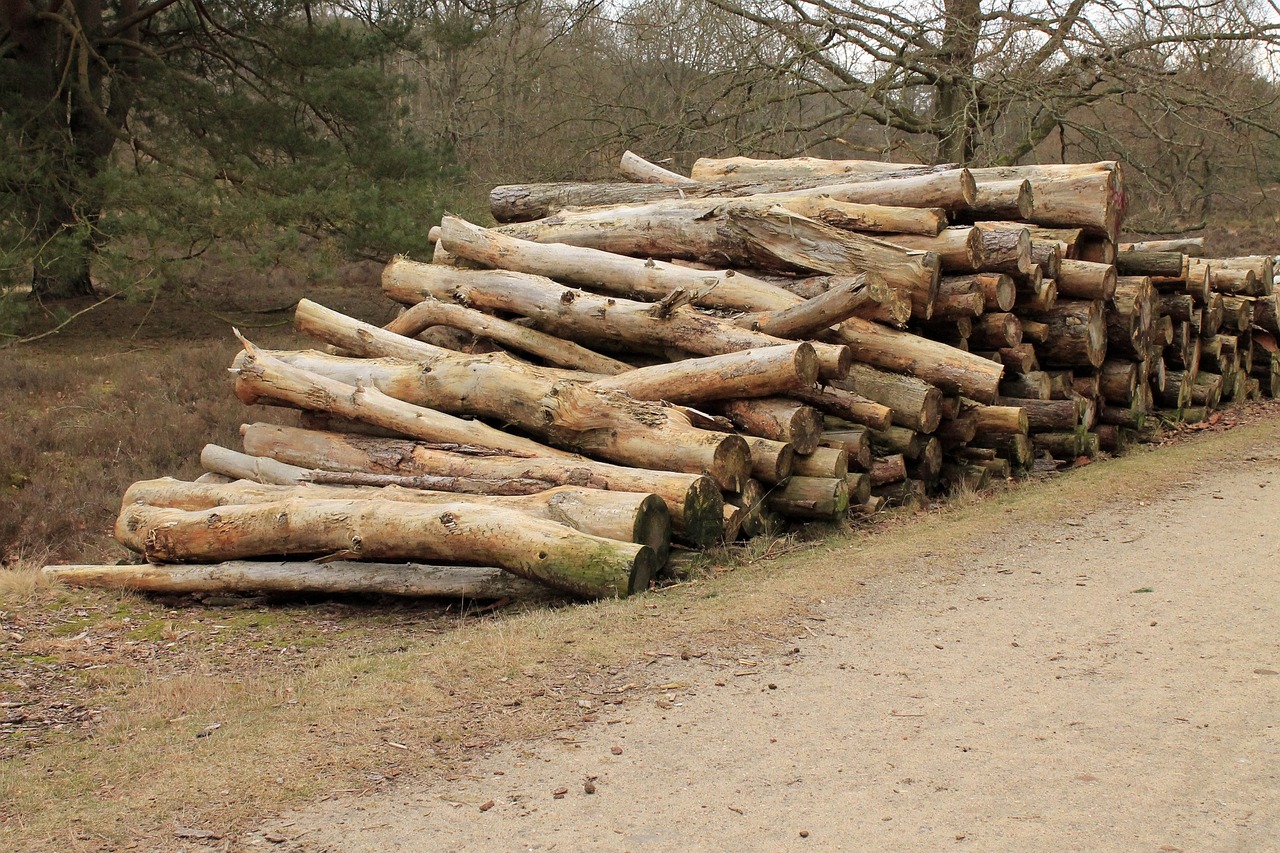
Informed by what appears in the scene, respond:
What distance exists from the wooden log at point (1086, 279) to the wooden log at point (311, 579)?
5.81m

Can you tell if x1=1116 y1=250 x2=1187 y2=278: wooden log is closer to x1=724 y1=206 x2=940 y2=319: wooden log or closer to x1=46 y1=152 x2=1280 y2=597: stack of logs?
x1=46 y1=152 x2=1280 y2=597: stack of logs

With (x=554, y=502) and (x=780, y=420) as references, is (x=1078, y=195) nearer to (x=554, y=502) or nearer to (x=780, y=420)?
(x=780, y=420)

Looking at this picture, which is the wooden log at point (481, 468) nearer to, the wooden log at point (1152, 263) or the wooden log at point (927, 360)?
the wooden log at point (927, 360)

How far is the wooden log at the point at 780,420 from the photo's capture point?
8016 mm

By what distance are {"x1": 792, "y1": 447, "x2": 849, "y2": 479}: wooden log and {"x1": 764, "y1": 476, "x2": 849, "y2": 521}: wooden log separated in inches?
2.2

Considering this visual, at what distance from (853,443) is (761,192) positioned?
3.87 meters

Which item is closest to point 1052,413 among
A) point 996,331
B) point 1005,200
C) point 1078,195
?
point 996,331

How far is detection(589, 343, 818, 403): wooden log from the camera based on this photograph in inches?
313

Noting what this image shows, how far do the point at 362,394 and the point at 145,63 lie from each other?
1218 centimetres

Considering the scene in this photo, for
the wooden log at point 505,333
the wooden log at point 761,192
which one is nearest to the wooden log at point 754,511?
the wooden log at point 505,333

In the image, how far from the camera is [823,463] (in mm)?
8125

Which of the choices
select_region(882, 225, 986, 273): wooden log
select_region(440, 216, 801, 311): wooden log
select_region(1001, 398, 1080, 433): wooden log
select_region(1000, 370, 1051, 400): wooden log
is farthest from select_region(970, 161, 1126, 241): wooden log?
select_region(440, 216, 801, 311): wooden log

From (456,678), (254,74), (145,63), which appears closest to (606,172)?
(254,74)

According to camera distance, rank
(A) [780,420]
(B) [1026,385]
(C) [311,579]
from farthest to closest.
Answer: (B) [1026,385] → (A) [780,420] → (C) [311,579]
